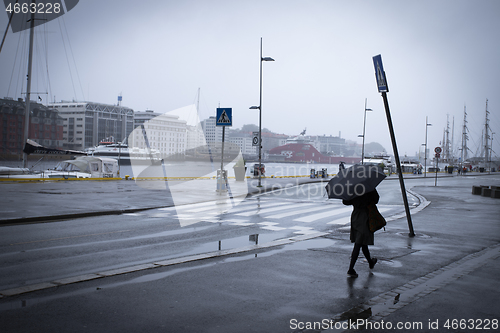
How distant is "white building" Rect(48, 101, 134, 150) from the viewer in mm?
126062

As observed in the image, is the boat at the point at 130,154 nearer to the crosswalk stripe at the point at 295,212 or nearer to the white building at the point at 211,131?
the white building at the point at 211,131

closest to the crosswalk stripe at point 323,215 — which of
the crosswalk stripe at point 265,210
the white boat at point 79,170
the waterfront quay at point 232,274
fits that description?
the waterfront quay at point 232,274

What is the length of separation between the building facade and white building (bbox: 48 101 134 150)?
35.3 feet

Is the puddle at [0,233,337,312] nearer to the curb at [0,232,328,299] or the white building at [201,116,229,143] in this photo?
the curb at [0,232,328,299]

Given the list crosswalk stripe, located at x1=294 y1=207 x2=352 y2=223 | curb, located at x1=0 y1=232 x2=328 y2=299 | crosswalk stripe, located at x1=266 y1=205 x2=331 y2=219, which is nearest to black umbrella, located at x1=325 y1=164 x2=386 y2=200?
curb, located at x1=0 y1=232 x2=328 y2=299

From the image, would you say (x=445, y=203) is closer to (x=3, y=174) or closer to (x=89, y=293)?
(x=89, y=293)

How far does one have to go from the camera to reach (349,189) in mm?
6398

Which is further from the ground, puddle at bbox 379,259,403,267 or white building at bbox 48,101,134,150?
white building at bbox 48,101,134,150

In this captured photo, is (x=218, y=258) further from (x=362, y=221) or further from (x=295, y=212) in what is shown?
(x=295, y=212)

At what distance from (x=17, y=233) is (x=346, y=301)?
804cm

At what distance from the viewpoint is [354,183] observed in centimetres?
640

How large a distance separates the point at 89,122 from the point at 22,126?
31202 millimetres

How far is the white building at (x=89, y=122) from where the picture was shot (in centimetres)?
12606

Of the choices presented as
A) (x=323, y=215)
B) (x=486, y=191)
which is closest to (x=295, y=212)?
(x=323, y=215)
